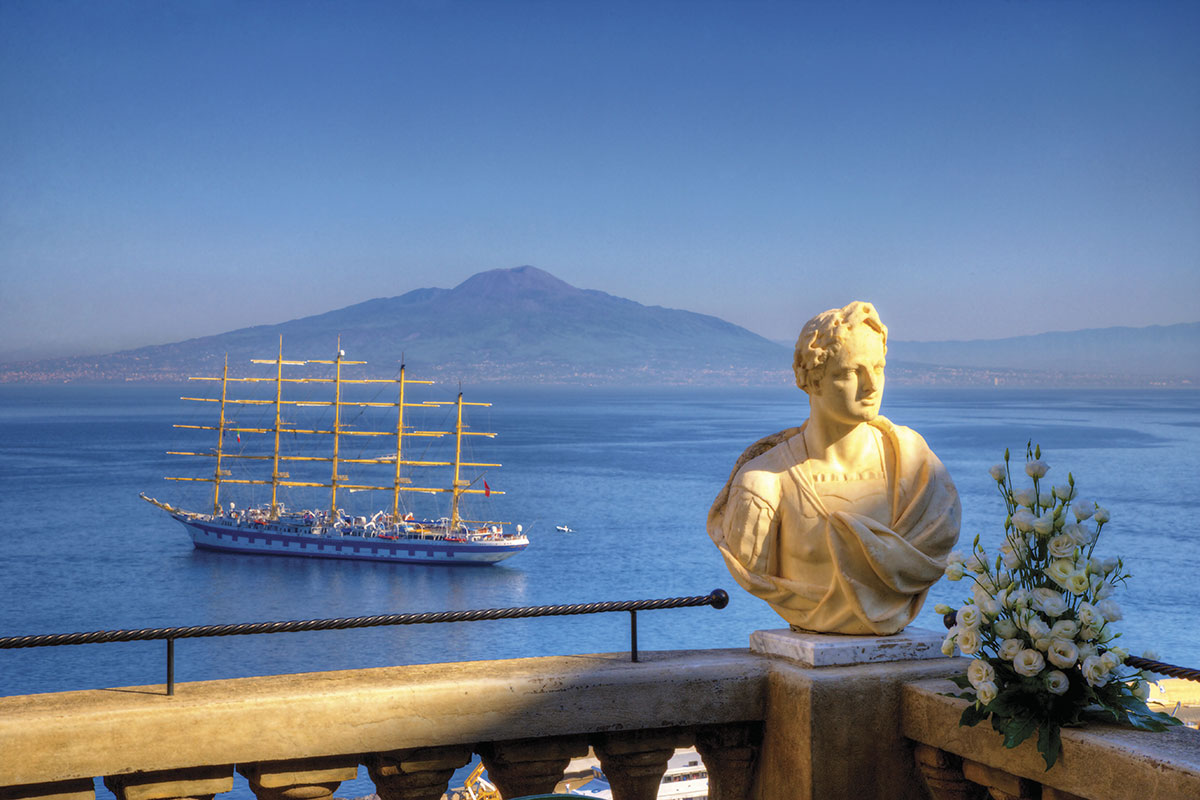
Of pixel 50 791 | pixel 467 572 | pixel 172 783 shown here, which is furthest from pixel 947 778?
pixel 467 572

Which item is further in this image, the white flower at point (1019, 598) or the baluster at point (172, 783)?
the white flower at point (1019, 598)

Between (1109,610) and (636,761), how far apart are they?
1571 mm

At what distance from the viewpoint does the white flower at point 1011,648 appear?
3459 mm

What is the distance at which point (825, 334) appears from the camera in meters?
4.32

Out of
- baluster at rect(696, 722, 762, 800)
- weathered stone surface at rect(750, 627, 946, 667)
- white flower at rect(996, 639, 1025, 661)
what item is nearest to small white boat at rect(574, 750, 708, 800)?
baluster at rect(696, 722, 762, 800)

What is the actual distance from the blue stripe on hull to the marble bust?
259ft

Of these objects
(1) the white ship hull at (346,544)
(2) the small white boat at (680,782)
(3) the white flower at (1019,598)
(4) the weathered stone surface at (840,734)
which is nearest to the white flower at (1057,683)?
(3) the white flower at (1019,598)

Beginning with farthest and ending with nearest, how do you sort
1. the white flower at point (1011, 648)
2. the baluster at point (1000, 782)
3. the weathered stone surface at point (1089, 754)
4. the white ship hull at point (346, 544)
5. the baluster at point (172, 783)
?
the white ship hull at point (346, 544)
the baluster at point (1000, 782)
the white flower at point (1011, 648)
the baluster at point (172, 783)
the weathered stone surface at point (1089, 754)

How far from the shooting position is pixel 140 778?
3.36 metres

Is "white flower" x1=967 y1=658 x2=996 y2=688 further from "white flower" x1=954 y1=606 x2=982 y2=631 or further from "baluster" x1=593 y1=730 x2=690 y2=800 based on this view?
"baluster" x1=593 y1=730 x2=690 y2=800

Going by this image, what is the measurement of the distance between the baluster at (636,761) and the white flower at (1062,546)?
1.39m

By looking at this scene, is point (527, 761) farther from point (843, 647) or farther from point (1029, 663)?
point (1029, 663)

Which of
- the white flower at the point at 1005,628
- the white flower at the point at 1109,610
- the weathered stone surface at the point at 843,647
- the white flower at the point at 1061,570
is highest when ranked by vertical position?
the white flower at the point at 1061,570

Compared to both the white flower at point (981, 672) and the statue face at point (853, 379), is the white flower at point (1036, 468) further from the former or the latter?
the statue face at point (853, 379)
